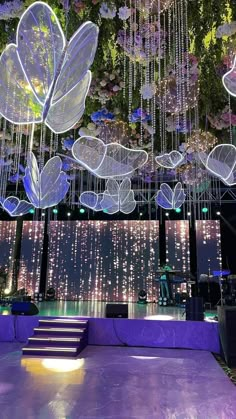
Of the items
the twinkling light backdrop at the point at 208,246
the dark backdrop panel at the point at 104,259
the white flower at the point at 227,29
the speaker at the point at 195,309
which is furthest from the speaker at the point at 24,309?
the twinkling light backdrop at the point at 208,246

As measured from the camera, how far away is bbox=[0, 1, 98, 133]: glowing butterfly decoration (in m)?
2.52

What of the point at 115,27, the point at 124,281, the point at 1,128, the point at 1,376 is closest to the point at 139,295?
the point at 124,281

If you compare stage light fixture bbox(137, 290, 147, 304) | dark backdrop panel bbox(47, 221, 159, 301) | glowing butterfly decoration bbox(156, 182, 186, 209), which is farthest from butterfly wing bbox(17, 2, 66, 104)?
dark backdrop panel bbox(47, 221, 159, 301)

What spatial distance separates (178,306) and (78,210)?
5711mm

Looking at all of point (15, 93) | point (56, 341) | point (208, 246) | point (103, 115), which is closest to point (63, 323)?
point (56, 341)

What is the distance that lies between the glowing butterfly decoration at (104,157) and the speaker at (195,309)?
2782 mm

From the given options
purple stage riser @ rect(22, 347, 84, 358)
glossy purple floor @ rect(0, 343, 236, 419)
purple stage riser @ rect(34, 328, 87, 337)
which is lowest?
glossy purple floor @ rect(0, 343, 236, 419)

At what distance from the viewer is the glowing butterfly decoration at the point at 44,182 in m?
6.33

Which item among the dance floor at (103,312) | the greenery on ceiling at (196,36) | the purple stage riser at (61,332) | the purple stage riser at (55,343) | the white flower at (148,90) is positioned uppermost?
the greenery on ceiling at (196,36)

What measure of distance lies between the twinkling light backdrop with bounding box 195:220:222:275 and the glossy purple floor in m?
7.04

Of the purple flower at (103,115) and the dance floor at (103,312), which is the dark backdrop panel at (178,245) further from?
the purple flower at (103,115)

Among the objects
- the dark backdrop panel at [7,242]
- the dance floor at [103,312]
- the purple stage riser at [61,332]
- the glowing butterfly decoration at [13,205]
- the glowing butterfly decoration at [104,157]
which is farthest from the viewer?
the dark backdrop panel at [7,242]

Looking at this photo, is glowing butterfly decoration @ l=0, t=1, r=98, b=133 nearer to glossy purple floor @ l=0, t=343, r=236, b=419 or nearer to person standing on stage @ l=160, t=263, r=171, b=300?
glossy purple floor @ l=0, t=343, r=236, b=419

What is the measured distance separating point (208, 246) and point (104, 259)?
12.7 feet
